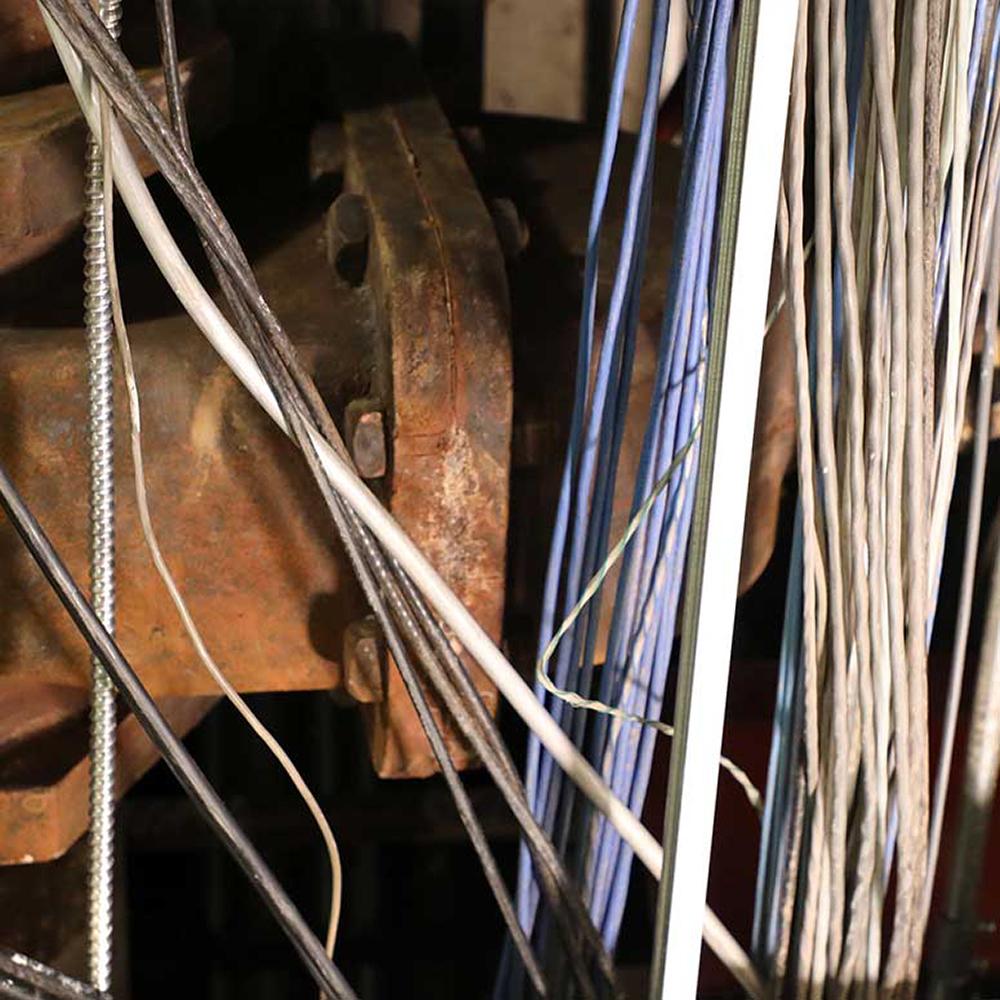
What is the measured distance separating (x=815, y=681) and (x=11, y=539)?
447mm

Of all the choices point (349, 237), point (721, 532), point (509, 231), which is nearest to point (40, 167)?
point (349, 237)

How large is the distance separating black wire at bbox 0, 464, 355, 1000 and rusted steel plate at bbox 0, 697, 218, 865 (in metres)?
0.12

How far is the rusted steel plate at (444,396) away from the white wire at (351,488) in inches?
1.7

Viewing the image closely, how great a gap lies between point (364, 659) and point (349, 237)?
10.1 inches

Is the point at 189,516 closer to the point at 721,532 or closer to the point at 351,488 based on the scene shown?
the point at 351,488

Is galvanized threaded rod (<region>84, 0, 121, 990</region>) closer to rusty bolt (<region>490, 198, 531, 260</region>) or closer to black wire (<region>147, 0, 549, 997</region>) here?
black wire (<region>147, 0, 549, 997</region>)

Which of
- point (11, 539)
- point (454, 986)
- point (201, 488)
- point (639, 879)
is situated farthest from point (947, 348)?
point (454, 986)

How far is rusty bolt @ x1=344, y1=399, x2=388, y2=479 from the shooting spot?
72 cm

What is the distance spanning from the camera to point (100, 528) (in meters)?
0.69

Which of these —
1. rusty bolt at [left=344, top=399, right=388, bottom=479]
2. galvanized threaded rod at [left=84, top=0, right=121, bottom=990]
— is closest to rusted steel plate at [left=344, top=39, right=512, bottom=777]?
rusty bolt at [left=344, top=399, right=388, bottom=479]

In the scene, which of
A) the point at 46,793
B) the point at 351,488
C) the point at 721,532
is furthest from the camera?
the point at 46,793

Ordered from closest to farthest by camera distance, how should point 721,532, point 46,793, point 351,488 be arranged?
1. point 721,532
2. point 351,488
3. point 46,793

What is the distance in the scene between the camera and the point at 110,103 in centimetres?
65

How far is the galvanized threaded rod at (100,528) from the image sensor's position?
2.20ft
